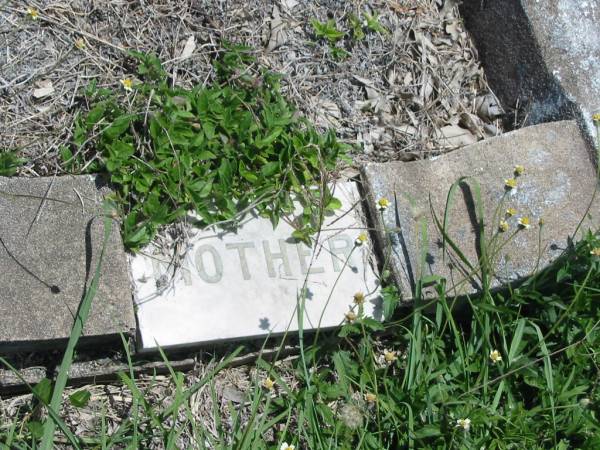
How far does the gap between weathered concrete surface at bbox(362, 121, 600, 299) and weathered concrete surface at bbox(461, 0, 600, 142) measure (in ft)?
0.59

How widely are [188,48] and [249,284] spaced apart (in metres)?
0.94

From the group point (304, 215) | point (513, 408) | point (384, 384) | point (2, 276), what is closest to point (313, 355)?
point (384, 384)

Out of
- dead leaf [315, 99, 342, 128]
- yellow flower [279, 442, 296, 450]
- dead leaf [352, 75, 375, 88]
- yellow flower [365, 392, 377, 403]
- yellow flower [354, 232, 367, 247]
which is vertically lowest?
yellow flower [279, 442, 296, 450]

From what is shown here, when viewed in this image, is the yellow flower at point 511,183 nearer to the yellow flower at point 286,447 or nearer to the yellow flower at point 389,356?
the yellow flower at point 389,356

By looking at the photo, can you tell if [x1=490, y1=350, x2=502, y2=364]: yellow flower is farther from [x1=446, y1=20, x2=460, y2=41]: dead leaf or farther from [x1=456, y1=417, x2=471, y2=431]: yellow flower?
[x1=446, y1=20, x2=460, y2=41]: dead leaf

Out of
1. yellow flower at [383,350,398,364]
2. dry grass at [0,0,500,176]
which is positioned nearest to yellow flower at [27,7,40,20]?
dry grass at [0,0,500,176]

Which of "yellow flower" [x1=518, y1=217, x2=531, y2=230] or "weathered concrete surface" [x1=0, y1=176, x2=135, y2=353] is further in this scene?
"yellow flower" [x1=518, y1=217, x2=531, y2=230]

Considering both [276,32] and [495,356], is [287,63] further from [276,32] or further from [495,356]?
[495,356]

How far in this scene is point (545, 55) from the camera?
3.37 m

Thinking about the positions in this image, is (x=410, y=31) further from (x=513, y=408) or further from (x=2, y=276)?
(x=2, y=276)

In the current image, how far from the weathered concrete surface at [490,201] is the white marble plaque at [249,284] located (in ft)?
0.54

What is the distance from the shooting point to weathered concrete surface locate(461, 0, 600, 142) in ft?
10.9

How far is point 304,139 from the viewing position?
2.93 meters

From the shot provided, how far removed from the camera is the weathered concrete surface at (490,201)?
2.90 meters
